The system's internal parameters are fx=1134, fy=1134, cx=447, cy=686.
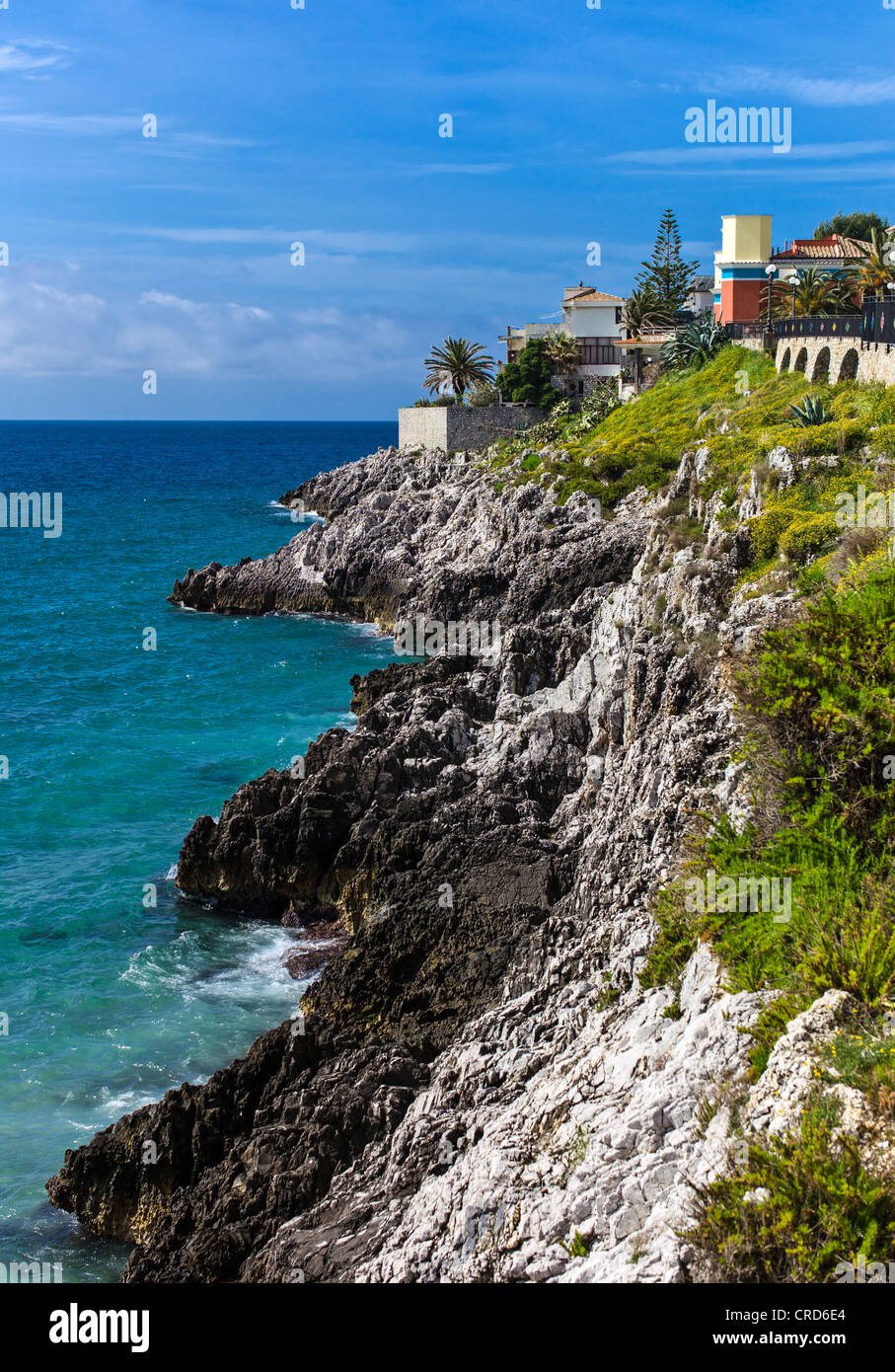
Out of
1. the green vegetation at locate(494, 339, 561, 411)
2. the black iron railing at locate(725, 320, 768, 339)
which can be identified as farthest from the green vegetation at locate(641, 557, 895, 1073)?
the green vegetation at locate(494, 339, 561, 411)

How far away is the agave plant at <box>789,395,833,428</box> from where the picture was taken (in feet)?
111

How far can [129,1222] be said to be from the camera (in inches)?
668

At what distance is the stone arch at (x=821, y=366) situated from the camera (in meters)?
41.9

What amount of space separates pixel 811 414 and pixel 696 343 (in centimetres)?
2891

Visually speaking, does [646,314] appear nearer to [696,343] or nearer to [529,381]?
[529,381]

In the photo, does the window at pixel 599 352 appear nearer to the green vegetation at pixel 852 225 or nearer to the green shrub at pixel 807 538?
the green vegetation at pixel 852 225

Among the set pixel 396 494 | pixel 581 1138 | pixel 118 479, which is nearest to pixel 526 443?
pixel 396 494

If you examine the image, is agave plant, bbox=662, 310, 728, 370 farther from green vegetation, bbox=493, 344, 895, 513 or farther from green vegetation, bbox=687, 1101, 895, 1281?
green vegetation, bbox=687, 1101, 895, 1281

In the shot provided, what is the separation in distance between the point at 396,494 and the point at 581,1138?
5909 centimetres

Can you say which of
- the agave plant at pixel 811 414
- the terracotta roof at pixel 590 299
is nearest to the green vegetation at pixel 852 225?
the terracotta roof at pixel 590 299

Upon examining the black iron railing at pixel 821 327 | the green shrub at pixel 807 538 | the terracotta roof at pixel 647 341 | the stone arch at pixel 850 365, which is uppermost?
the terracotta roof at pixel 647 341

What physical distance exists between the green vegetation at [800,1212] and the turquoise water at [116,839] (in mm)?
10773

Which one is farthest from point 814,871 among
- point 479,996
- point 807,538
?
point 807,538

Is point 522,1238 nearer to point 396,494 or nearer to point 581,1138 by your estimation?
point 581,1138
